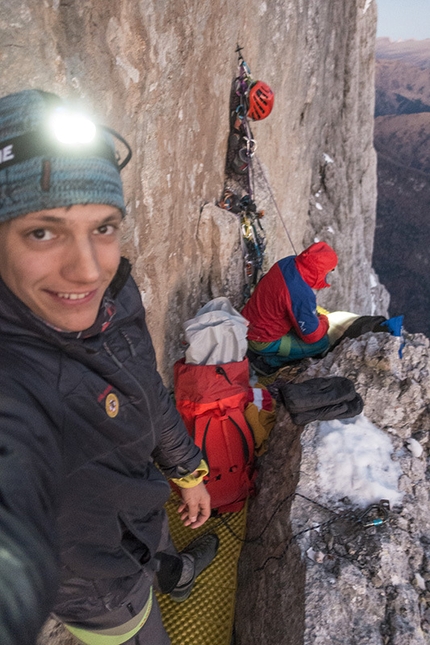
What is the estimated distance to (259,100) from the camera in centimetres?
527

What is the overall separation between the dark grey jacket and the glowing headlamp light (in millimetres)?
465

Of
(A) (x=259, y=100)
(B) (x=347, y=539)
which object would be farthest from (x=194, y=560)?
(A) (x=259, y=100)

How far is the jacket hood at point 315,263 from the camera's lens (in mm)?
4645

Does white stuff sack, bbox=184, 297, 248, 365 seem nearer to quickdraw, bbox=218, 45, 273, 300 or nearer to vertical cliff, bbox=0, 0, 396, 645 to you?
vertical cliff, bbox=0, 0, 396, 645

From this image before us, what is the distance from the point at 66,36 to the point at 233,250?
11.2 ft

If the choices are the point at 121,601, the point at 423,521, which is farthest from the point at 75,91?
the point at 423,521

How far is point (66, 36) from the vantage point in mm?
2195

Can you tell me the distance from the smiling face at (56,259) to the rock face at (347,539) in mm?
1973

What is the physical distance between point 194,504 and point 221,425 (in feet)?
3.83

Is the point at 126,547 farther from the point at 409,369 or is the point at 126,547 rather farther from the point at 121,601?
→ the point at 409,369

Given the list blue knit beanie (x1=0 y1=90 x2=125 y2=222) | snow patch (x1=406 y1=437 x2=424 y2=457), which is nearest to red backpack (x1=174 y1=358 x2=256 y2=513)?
snow patch (x1=406 y1=437 x2=424 y2=457)

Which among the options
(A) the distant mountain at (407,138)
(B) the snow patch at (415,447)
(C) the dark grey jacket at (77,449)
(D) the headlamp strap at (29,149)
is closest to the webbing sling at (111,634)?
(C) the dark grey jacket at (77,449)

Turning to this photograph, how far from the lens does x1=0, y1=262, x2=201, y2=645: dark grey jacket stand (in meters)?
0.89

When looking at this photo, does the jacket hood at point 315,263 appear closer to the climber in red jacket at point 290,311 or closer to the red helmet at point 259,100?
the climber in red jacket at point 290,311
